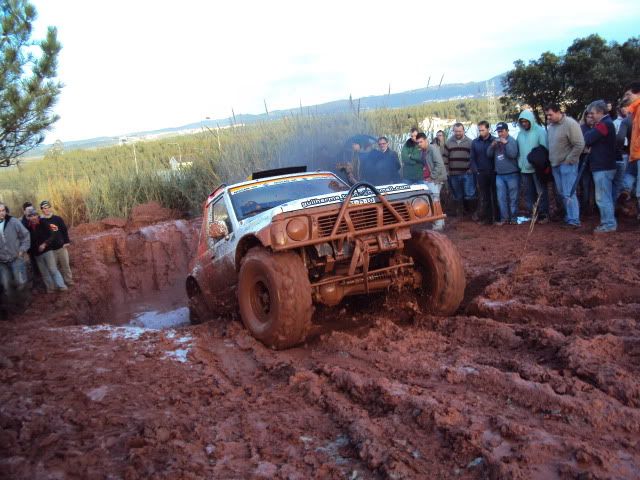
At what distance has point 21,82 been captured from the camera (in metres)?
11.0

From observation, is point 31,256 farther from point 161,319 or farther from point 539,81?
point 539,81

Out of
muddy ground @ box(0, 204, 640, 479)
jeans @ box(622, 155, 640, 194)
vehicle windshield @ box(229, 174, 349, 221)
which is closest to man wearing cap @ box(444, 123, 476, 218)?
jeans @ box(622, 155, 640, 194)

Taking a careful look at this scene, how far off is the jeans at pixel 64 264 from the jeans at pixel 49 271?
200 mm


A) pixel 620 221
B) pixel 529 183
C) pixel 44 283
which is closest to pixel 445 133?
pixel 529 183

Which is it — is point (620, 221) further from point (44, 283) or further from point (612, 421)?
point (44, 283)

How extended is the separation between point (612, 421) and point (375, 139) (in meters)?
9.87

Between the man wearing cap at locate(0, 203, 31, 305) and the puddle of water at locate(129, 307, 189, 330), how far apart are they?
2130 mm

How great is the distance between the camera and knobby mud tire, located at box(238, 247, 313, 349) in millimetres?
5203

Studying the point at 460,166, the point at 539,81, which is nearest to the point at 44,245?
the point at 460,166

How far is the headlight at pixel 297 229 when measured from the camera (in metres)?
5.22

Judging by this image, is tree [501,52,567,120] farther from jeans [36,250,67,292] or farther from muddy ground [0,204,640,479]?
jeans [36,250,67,292]

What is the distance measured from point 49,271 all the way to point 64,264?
348 millimetres

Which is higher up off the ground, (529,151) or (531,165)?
(529,151)

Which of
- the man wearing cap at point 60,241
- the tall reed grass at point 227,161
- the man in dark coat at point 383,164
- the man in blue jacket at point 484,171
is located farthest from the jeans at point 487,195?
the man wearing cap at point 60,241
